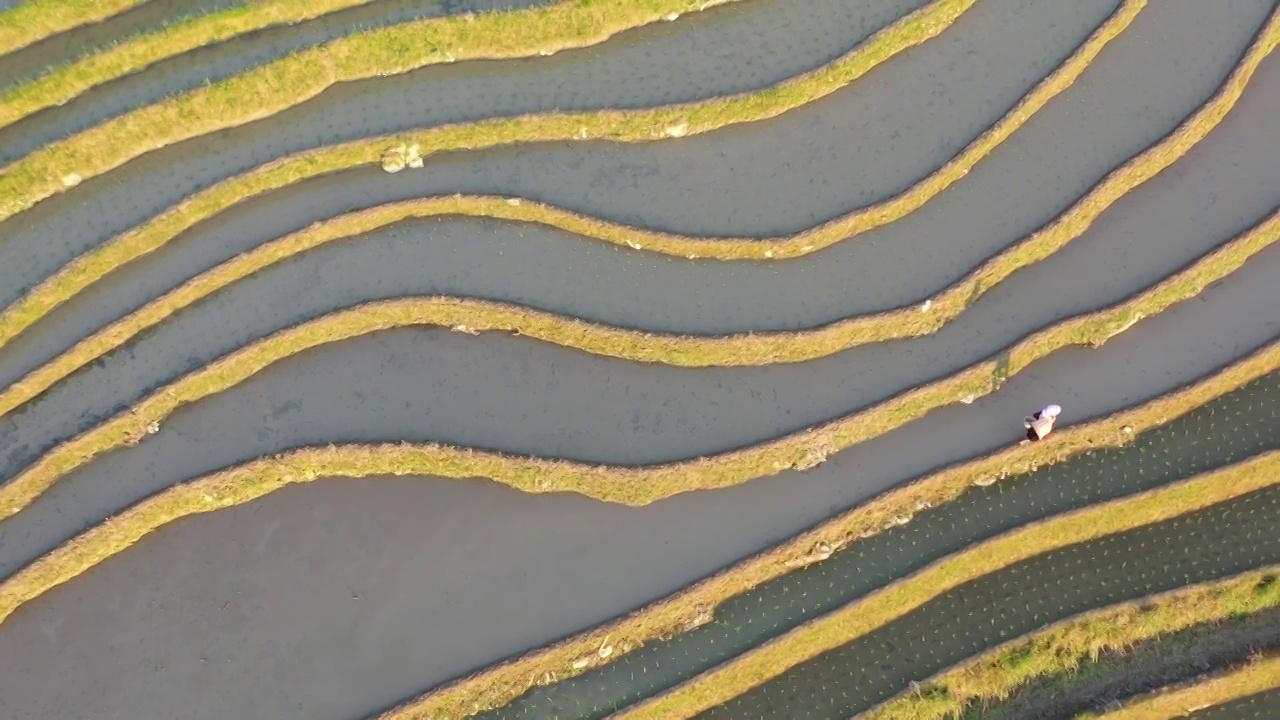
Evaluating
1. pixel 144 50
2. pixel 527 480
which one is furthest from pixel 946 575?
pixel 144 50

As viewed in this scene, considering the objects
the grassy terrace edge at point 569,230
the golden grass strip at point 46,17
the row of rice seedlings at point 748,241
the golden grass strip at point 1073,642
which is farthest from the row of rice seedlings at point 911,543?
the golden grass strip at point 46,17

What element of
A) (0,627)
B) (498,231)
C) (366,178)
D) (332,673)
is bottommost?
(332,673)

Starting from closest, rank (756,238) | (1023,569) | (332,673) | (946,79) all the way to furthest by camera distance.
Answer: (332,673)
(1023,569)
(756,238)
(946,79)

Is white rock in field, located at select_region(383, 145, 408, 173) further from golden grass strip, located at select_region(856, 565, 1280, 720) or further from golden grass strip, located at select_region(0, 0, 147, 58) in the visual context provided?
golden grass strip, located at select_region(856, 565, 1280, 720)

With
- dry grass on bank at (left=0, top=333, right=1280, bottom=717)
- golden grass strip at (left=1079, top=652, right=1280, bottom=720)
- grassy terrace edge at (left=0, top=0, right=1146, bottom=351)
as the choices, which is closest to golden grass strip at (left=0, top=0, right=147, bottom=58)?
grassy terrace edge at (left=0, top=0, right=1146, bottom=351)

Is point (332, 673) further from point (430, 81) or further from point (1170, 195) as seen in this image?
point (1170, 195)

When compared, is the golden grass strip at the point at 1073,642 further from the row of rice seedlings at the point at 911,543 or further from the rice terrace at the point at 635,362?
the row of rice seedlings at the point at 911,543

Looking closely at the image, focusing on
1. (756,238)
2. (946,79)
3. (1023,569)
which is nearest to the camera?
(1023,569)

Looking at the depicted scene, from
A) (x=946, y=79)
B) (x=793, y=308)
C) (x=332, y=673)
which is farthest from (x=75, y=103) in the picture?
(x=946, y=79)
